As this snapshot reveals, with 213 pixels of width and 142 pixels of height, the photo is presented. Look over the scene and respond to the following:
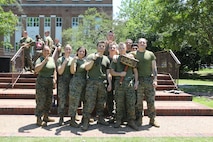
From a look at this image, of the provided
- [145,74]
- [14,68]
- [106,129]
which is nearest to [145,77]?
[145,74]

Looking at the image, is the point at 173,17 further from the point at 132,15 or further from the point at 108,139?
the point at 132,15

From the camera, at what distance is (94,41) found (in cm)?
3628

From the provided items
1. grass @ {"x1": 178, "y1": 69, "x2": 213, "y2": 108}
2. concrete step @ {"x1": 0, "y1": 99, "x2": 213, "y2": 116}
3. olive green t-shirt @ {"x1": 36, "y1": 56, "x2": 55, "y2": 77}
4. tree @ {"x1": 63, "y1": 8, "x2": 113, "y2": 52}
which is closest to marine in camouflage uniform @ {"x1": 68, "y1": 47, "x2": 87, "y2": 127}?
olive green t-shirt @ {"x1": 36, "y1": 56, "x2": 55, "y2": 77}

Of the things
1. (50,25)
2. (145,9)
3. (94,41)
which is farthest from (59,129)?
(50,25)

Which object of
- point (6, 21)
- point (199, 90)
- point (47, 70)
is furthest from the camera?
point (6, 21)

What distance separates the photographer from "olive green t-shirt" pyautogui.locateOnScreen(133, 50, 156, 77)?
23.5 feet

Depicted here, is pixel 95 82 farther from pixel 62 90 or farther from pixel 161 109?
pixel 161 109

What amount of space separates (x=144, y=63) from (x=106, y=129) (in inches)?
70.4

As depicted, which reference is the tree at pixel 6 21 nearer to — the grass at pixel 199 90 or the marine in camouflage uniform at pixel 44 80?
the grass at pixel 199 90

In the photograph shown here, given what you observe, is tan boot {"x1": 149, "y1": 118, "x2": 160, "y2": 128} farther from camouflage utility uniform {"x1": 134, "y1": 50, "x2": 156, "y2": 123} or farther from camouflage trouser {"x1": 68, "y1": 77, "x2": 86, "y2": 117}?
camouflage trouser {"x1": 68, "y1": 77, "x2": 86, "y2": 117}

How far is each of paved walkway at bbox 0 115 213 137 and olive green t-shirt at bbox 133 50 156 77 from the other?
1320 millimetres

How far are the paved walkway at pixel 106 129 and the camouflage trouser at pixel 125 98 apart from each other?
402 millimetres

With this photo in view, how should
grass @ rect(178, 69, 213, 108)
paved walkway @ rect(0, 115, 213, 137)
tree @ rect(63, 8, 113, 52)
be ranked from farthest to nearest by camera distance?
tree @ rect(63, 8, 113, 52) → grass @ rect(178, 69, 213, 108) → paved walkway @ rect(0, 115, 213, 137)

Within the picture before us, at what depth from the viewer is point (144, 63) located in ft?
23.6
